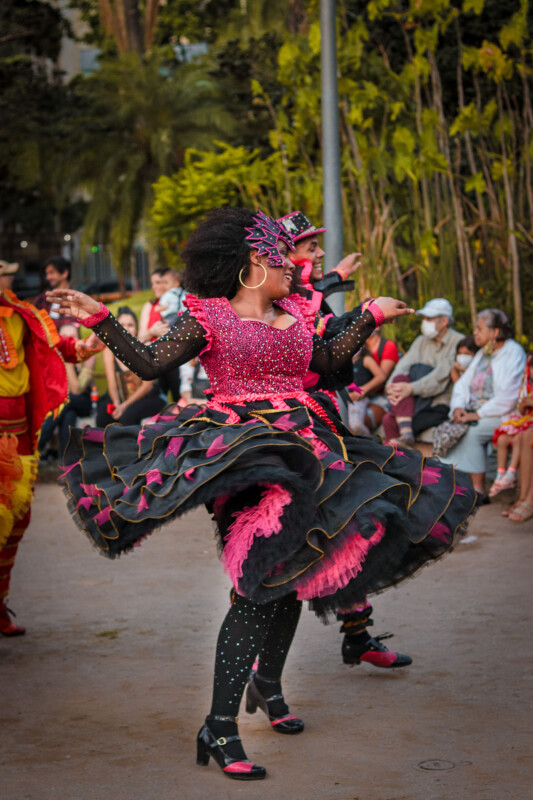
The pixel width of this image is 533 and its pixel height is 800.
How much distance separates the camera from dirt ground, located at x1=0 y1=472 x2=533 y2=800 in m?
3.85

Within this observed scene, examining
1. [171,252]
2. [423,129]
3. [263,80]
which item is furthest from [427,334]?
[171,252]

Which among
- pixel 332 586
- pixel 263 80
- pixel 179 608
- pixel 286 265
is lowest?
pixel 179 608

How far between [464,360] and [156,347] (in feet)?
19.7

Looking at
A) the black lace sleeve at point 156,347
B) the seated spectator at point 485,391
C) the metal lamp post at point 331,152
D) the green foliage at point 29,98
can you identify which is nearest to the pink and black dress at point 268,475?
the black lace sleeve at point 156,347

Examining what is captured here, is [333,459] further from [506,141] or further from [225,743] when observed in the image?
[506,141]

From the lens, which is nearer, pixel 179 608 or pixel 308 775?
pixel 308 775

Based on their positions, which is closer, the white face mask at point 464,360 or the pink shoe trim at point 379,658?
the pink shoe trim at point 379,658

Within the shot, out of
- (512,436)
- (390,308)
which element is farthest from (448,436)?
(390,308)

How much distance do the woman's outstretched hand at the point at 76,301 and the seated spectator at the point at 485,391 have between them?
17.0 ft

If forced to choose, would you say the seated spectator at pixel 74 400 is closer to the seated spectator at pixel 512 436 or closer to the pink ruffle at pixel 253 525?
the seated spectator at pixel 512 436

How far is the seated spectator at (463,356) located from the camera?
9742 millimetres

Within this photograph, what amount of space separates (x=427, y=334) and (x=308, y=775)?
6.47m

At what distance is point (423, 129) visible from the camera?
1170cm

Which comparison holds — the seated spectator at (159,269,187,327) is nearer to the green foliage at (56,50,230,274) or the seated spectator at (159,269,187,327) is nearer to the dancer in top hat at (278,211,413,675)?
the dancer in top hat at (278,211,413,675)
